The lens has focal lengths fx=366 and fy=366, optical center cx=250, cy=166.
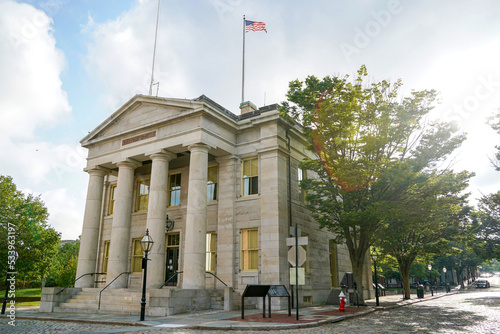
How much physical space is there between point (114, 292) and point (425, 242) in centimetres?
2250

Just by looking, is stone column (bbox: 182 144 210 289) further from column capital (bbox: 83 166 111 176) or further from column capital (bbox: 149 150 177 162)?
column capital (bbox: 83 166 111 176)

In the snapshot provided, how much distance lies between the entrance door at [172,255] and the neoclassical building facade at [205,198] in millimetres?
64

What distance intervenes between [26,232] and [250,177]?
25842 millimetres

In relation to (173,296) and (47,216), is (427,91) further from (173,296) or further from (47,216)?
(47,216)

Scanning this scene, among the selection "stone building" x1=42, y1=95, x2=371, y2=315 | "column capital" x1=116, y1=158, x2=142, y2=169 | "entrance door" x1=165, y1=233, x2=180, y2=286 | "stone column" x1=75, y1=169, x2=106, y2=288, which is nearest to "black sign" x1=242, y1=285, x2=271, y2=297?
"stone building" x1=42, y1=95, x2=371, y2=315

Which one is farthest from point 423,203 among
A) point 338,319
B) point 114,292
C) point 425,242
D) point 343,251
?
point 114,292

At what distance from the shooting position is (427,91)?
762 inches

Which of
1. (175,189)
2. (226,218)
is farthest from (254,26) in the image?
(226,218)

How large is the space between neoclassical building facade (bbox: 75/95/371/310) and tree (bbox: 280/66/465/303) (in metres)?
2.01

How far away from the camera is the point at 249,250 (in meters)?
20.5

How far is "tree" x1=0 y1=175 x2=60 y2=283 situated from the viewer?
33.7 metres

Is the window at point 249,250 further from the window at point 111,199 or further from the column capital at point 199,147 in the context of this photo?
the window at point 111,199

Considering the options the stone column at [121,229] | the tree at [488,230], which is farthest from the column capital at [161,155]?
the tree at [488,230]

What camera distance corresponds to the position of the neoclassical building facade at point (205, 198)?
19422 mm
